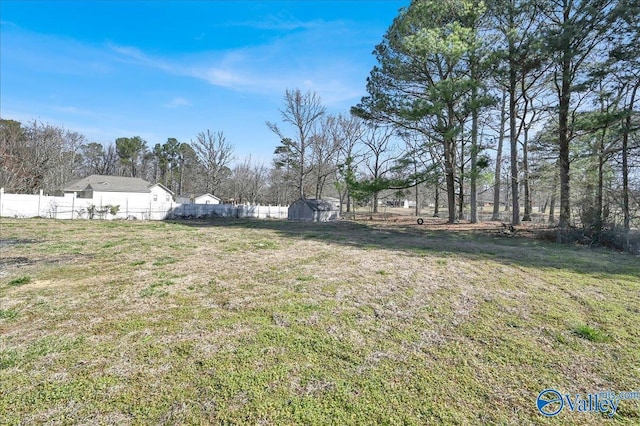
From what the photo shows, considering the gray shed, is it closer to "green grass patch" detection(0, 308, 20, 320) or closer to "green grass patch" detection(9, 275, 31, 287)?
"green grass patch" detection(9, 275, 31, 287)

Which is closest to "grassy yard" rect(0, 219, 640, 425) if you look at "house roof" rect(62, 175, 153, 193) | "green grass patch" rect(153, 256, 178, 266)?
"green grass patch" rect(153, 256, 178, 266)

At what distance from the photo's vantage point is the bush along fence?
14953mm

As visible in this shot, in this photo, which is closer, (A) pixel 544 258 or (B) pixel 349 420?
(B) pixel 349 420

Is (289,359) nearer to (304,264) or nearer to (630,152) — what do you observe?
(304,264)

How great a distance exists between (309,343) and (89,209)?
1956 centimetres

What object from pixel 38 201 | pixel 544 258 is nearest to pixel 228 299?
pixel 544 258

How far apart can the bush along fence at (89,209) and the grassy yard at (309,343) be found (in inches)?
534

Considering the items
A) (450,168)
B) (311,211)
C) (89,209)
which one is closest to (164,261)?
(450,168)

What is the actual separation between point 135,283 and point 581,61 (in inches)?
585

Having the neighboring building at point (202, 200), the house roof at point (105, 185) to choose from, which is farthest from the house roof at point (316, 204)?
the house roof at point (105, 185)

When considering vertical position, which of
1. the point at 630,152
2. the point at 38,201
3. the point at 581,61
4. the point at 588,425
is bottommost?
the point at 588,425

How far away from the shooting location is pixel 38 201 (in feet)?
51.2

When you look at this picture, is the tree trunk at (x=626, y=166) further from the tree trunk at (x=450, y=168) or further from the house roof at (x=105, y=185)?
the house roof at (x=105, y=185)

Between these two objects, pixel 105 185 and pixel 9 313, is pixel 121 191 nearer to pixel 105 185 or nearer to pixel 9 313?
pixel 105 185
